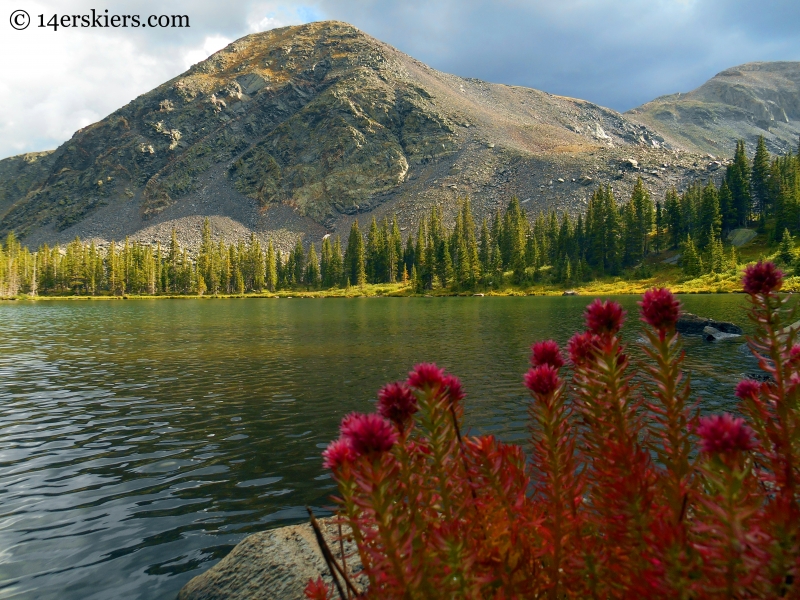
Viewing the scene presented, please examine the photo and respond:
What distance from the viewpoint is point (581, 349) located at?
263 cm

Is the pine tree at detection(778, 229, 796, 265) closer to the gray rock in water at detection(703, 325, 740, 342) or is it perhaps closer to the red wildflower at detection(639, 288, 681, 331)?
the gray rock in water at detection(703, 325, 740, 342)

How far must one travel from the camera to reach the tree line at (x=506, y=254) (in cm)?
11856

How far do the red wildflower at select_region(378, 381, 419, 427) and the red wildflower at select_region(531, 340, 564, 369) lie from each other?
0.91 m

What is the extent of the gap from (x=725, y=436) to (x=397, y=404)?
1193 millimetres

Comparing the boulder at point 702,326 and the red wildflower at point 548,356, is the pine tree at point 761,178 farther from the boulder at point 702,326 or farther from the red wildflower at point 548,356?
the red wildflower at point 548,356

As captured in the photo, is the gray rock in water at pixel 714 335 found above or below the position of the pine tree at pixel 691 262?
below

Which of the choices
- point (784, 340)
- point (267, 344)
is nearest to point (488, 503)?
point (784, 340)

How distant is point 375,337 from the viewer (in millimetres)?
42969

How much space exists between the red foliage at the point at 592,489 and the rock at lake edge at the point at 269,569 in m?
4.97

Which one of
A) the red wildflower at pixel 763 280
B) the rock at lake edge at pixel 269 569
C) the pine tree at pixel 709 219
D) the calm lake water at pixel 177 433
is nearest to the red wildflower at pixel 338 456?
the red wildflower at pixel 763 280

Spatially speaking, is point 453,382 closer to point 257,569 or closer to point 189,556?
point 257,569

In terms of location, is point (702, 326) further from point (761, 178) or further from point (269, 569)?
point (761, 178)

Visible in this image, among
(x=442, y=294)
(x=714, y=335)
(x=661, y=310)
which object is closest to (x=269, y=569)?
(x=661, y=310)

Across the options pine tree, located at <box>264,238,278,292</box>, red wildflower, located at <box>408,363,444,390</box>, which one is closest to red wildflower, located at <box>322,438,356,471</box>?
red wildflower, located at <box>408,363,444,390</box>
